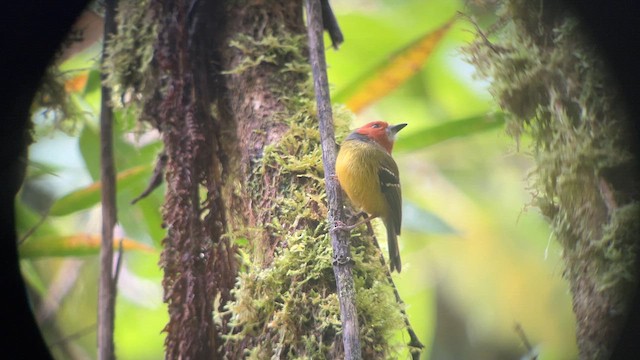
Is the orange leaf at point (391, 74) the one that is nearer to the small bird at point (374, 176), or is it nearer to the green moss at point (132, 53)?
the small bird at point (374, 176)

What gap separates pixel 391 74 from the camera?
120 cm

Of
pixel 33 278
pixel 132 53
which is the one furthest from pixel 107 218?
pixel 132 53

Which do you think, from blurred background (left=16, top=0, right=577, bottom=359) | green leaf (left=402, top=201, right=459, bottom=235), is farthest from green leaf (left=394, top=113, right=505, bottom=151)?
green leaf (left=402, top=201, right=459, bottom=235)

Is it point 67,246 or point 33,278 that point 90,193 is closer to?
point 67,246

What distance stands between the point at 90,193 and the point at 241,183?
0.46 m

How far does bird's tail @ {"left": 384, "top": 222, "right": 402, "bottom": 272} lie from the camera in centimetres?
103

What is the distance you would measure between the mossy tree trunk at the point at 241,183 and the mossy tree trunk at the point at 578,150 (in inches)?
12.7

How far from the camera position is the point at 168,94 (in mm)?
1215

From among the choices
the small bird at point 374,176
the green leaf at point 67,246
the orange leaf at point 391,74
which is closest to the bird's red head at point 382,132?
the small bird at point 374,176

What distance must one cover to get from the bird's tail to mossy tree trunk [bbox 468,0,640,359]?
10.3 inches

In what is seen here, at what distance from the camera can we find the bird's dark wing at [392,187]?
41.8 inches

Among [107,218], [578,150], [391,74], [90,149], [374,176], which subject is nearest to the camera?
[578,150]

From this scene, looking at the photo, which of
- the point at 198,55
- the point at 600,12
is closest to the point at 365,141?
the point at 198,55

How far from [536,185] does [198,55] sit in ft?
2.41
